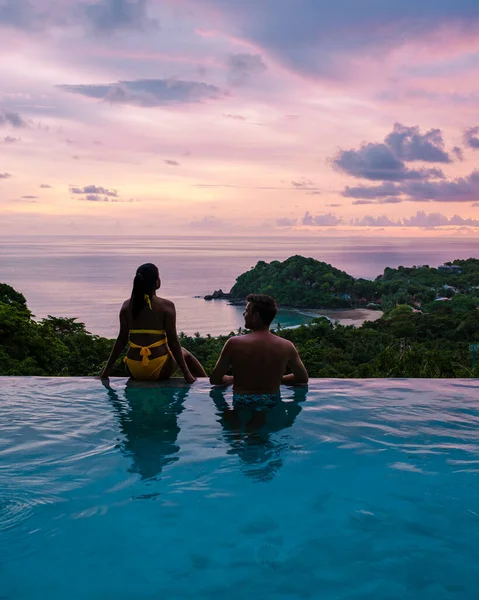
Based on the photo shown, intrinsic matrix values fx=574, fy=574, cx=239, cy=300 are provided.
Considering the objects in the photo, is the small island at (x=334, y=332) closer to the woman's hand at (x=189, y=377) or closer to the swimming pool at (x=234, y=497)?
the woman's hand at (x=189, y=377)

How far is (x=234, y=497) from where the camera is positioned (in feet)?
13.8

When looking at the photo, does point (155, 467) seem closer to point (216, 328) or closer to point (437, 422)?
point (437, 422)

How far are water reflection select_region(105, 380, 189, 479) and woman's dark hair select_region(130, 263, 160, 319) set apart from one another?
0.92m

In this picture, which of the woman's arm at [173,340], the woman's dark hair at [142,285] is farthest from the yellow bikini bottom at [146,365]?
the woman's dark hair at [142,285]

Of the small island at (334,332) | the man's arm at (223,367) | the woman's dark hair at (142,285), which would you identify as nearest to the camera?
the man's arm at (223,367)

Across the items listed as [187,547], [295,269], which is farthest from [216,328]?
[187,547]

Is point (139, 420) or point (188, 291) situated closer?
point (139, 420)

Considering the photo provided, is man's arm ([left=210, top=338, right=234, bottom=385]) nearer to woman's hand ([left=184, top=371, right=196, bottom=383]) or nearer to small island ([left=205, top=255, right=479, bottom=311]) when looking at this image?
woman's hand ([left=184, top=371, right=196, bottom=383])

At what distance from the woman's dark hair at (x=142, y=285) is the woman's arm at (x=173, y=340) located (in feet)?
0.95

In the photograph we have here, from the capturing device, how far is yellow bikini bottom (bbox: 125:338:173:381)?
6523mm

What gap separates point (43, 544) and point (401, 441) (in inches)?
126

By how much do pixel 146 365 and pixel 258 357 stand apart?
1.68 meters

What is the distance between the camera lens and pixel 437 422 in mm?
5781

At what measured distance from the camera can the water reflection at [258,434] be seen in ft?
15.5
